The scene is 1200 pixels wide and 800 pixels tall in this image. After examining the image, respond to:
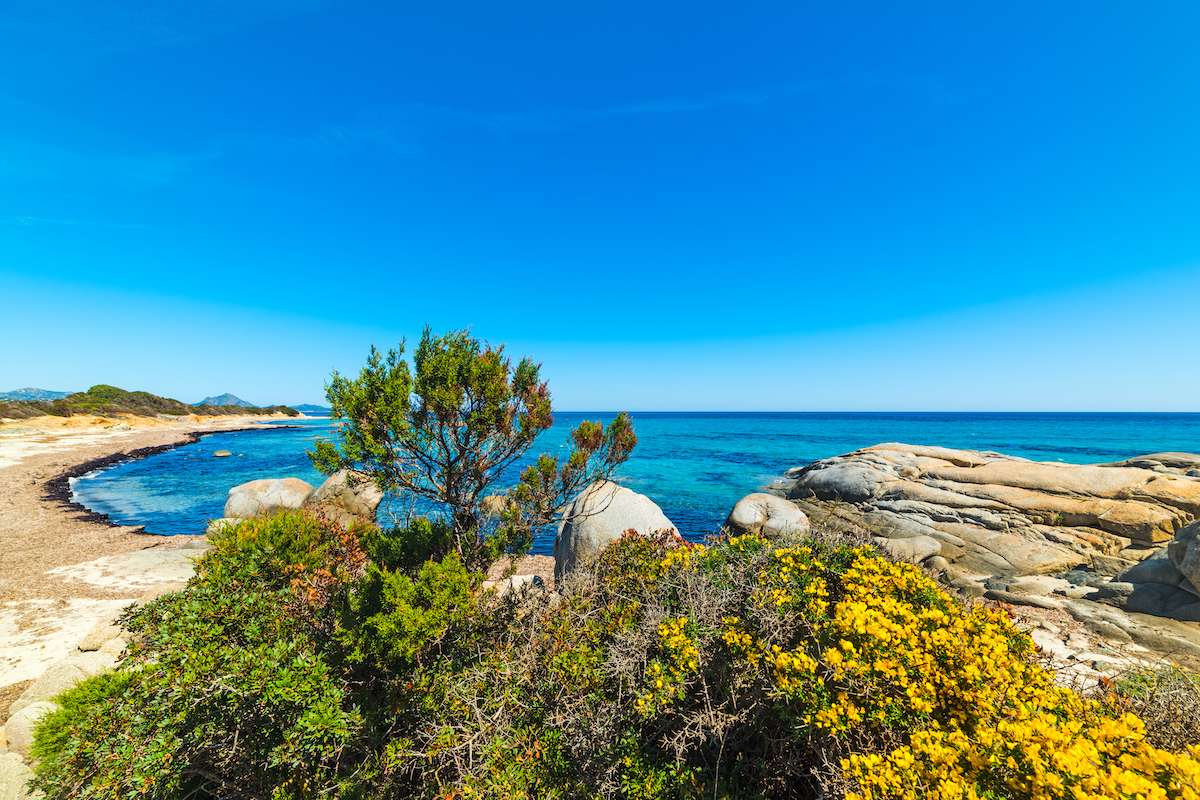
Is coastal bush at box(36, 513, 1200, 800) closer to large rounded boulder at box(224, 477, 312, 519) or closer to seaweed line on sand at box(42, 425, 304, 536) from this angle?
large rounded boulder at box(224, 477, 312, 519)

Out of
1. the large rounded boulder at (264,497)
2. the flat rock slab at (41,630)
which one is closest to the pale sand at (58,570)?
the flat rock slab at (41,630)

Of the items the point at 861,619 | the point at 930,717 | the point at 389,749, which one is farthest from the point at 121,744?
the point at 930,717

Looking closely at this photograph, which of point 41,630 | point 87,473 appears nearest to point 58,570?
point 41,630

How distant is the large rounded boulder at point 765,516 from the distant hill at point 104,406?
315 feet

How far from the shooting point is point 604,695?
18.4 ft

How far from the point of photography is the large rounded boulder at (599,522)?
13.0 metres

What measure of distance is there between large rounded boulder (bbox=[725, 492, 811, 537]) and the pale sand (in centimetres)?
1694

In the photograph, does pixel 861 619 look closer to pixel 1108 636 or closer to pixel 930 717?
Answer: pixel 930 717

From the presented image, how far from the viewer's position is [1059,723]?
11.5ft

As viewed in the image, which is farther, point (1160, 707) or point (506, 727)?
point (506, 727)

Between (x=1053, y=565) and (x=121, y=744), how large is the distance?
23.5m

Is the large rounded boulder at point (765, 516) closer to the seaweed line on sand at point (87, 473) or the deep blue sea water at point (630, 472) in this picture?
the deep blue sea water at point (630, 472)

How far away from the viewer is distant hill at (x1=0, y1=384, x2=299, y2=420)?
63200 millimetres

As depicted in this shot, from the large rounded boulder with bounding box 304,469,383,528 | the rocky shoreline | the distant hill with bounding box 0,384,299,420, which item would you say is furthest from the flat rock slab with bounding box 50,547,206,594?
the distant hill with bounding box 0,384,299,420
